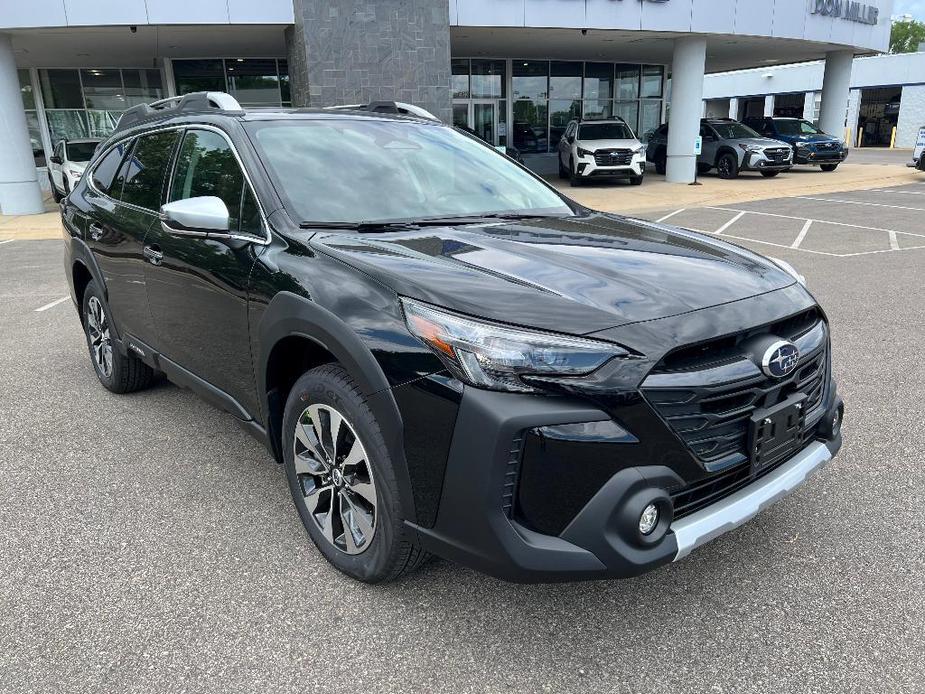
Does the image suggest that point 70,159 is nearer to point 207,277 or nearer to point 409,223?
point 207,277

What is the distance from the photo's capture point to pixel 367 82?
1650 centimetres

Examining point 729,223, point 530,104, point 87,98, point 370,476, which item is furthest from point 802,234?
point 87,98

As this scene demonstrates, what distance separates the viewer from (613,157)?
66.9ft

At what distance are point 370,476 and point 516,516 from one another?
0.59 meters

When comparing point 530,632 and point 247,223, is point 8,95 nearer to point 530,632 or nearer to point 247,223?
point 247,223

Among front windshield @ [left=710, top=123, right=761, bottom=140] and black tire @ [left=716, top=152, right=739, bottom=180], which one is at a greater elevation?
front windshield @ [left=710, top=123, right=761, bottom=140]

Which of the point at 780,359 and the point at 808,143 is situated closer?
the point at 780,359

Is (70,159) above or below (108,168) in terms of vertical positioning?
below

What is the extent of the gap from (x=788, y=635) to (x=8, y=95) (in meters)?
18.7

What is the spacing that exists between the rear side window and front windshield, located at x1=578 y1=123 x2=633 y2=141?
61.4ft

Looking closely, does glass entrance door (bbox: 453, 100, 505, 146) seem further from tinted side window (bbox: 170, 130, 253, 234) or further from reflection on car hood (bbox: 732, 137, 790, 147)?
tinted side window (bbox: 170, 130, 253, 234)

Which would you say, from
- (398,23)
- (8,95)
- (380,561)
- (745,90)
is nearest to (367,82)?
(398,23)

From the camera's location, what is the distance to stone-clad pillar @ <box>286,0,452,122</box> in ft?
52.3

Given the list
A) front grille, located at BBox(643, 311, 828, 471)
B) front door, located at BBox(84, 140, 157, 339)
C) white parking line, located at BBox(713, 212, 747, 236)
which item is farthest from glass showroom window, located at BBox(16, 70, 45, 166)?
front grille, located at BBox(643, 311, 828, 471)
